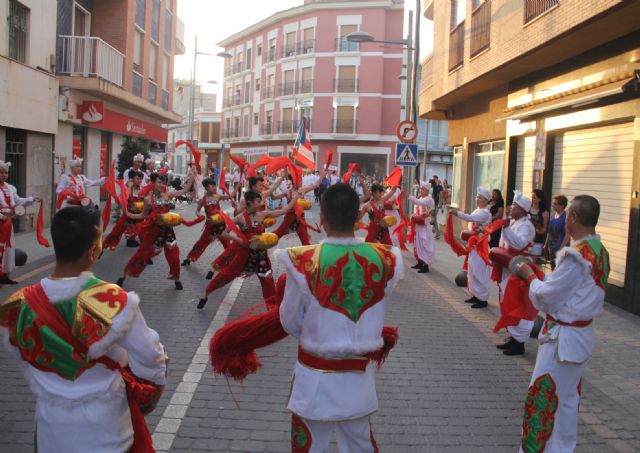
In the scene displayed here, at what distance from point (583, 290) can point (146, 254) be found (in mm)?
6896

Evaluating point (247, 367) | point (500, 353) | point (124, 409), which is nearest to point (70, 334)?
point (124, 409)

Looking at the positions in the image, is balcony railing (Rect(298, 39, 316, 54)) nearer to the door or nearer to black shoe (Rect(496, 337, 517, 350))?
the door

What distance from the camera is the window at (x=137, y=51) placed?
25.7m

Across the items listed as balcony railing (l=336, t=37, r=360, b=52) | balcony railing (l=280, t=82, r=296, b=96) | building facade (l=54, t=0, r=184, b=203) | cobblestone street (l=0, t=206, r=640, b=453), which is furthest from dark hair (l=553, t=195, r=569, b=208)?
balcony railing (l=280, t=82, r=296, b=96)

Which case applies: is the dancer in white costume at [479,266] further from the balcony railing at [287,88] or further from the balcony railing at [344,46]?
the balcony railing at [287,88]

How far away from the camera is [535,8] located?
11.8 meters

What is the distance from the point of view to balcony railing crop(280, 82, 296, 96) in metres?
56.4

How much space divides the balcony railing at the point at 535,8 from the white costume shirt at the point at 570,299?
330 inches

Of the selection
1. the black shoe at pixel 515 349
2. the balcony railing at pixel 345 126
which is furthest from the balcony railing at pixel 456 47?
the balcony railing at pixel 345 126

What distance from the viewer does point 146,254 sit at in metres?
9.30

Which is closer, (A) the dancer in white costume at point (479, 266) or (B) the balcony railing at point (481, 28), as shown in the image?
(A) the dancer in white costume at point (479, 266)

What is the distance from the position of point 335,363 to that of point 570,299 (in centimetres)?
187

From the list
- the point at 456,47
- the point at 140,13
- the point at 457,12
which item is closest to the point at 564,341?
the point at 456,47

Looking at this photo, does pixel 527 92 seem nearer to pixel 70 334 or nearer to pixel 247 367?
pixel 247 367
